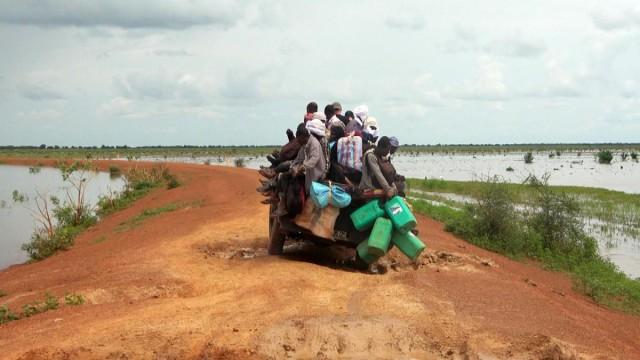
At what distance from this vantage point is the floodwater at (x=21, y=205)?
59.7ft

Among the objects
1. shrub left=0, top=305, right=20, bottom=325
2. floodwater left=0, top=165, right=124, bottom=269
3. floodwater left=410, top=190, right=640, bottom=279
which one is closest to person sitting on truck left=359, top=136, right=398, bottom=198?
shrub left=0, top=305, right=20, bottom=325

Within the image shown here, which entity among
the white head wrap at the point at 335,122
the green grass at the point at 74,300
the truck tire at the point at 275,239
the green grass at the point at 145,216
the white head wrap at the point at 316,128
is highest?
the white head wrap at the point at 335,122

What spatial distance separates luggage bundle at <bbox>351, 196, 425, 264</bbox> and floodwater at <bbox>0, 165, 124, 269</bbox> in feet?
34.7

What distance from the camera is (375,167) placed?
901 centimetres

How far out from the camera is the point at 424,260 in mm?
10375

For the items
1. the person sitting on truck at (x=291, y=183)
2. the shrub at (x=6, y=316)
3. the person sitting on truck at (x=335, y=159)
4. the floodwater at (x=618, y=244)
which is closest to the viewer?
the shrub at (x=6, y=316)

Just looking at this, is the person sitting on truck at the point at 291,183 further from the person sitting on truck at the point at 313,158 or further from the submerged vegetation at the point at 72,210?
the submerged vegetation at the point at 72,210

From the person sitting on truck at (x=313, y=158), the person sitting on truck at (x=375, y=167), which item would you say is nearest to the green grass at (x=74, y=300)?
the person sitting on truck at (x=313, y=158)

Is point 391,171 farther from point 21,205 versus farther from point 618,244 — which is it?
point 21,205

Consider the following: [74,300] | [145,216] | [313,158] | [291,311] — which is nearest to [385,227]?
[313,158]

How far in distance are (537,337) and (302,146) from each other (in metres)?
4.23

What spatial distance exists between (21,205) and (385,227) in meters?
25.0

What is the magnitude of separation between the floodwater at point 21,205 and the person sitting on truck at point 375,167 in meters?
10.6

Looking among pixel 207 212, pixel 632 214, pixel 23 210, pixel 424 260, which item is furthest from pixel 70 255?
pixel 632 214
